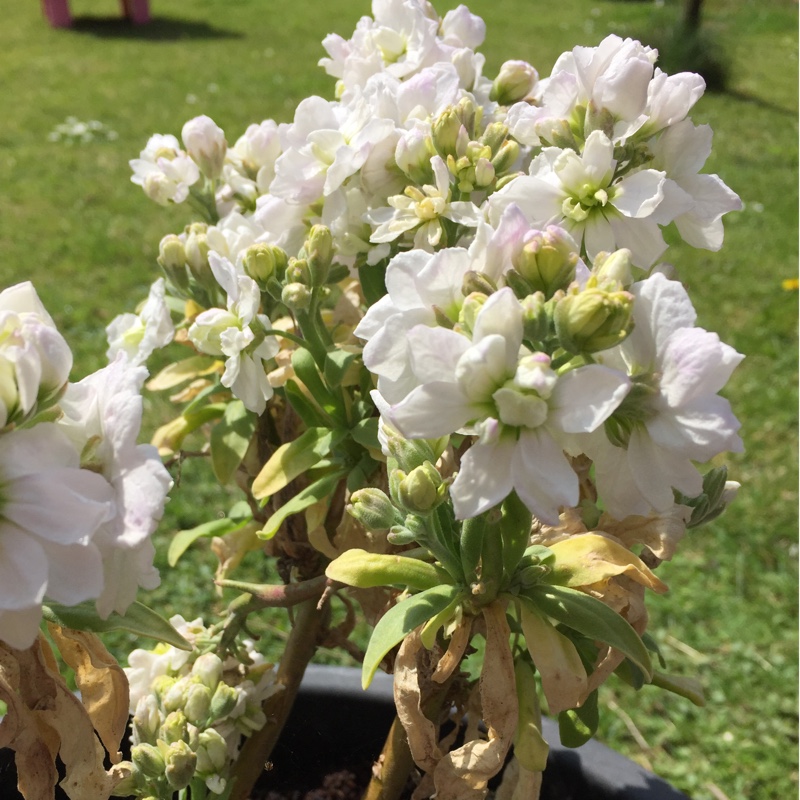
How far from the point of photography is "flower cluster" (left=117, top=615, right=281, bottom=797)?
0.77 meters

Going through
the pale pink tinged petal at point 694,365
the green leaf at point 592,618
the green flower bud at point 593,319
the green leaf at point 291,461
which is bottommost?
the green leaf at point 291,461

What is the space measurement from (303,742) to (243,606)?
0.36 meters

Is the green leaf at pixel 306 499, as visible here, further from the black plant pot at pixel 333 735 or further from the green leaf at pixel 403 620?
the black plant pot at pixel 333 735

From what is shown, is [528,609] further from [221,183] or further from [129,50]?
[129,50]

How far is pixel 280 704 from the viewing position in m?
0.96

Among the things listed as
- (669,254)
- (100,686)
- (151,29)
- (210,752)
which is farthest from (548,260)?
(151,29)

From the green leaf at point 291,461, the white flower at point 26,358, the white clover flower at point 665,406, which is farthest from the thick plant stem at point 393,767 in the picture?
the white flower at point 26,358

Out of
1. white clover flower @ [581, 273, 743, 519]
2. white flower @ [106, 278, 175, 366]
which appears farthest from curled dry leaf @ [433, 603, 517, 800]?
white flower @ [106, 278, 175, 366]

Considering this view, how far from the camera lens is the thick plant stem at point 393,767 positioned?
2.63ft

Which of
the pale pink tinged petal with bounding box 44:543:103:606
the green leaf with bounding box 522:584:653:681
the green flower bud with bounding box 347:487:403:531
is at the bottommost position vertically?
the green leaf with bounding box 522:584:653:681

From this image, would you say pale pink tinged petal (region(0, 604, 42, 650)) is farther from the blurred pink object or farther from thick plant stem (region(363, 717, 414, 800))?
the blurred pink object

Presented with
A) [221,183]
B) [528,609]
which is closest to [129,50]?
[221,183]

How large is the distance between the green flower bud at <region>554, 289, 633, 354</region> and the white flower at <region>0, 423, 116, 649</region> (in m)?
0.25

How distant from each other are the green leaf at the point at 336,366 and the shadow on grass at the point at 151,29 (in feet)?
23.0
